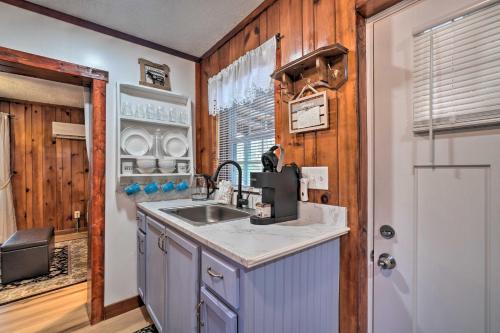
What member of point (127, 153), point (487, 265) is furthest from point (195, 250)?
point (127, 153)

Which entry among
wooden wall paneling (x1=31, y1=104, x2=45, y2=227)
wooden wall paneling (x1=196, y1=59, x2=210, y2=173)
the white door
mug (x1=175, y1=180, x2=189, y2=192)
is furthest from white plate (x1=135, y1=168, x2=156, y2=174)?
wooden wall paneling (x1=31, y1=104, x2=45, y2=227)

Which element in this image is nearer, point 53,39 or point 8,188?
point 53,39

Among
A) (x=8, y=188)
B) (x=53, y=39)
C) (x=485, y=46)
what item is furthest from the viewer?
(x=8, y=188)

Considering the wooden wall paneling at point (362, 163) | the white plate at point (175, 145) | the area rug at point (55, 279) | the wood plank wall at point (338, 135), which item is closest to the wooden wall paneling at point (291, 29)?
the wood plank wall at point (338, 135)

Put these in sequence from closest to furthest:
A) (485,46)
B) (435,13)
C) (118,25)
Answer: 1. (485,46)
2. (435,13)
3. (118,25)

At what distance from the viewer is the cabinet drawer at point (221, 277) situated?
33.7 inches

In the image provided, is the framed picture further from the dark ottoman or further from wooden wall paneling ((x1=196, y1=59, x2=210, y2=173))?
the dark ottoman

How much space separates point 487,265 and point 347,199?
527 mm

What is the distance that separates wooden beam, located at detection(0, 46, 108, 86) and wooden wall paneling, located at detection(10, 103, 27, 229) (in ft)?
9.41

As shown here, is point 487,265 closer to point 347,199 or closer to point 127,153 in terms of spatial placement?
point 347,199

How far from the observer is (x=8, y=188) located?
3.61m

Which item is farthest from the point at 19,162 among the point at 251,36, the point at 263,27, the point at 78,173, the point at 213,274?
the point at 213,274

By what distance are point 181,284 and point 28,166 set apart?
4292mm

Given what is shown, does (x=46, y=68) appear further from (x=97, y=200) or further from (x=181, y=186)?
(x=181, y=186)
